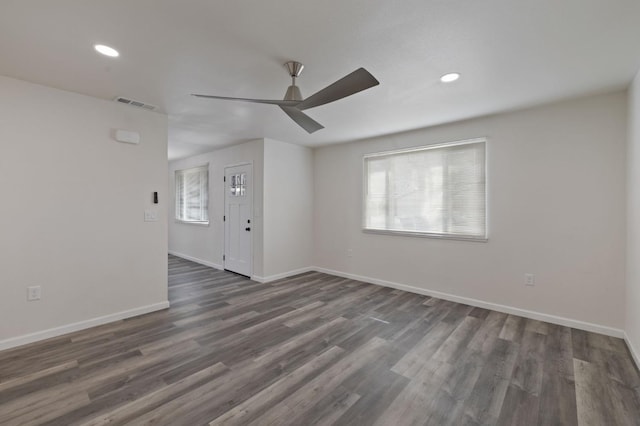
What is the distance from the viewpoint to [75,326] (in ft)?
9.42

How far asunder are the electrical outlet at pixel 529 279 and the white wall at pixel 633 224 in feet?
2.42

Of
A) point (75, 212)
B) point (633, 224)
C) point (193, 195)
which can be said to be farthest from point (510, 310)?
point (193, 195)

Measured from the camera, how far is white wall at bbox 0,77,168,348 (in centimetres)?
257

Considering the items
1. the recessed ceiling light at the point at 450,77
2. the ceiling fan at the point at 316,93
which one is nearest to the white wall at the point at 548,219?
the recessed ceiling light at the point at 450,77

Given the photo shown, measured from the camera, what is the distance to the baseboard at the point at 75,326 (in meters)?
2.54

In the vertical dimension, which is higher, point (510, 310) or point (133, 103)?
point (133, 103)

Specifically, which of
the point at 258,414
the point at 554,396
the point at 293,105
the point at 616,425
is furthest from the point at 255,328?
the point at 616,425

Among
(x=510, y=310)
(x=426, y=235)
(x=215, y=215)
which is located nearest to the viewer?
(x=510, y=310)

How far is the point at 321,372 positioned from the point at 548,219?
9.92 feet

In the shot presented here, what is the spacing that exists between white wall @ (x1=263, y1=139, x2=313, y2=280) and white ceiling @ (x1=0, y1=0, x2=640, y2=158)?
5.92ft

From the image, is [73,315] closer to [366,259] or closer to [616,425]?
[366,259]

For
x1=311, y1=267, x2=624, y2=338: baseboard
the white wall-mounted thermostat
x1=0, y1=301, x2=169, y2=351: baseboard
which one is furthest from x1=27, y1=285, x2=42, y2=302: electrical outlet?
x1=311, y1=267, x2=624, y2=338: baseboard

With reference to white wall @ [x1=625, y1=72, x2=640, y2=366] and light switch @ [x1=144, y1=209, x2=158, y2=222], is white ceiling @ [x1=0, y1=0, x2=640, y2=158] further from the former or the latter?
light switch @ [x1=144, y1=209, x2=158, y2=222]

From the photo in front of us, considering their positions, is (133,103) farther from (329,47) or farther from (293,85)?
(329,47)
